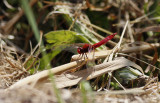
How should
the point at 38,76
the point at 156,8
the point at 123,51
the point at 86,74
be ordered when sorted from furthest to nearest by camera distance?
the point at 156,8 → the point at 123,51 → the point at 86,74 → the point at 38,76

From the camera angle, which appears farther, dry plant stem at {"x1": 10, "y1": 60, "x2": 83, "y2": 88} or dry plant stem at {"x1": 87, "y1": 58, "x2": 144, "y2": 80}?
dry plant stem at {"x1": 87, "y1": 58, "x2": 144, "y2": 80}

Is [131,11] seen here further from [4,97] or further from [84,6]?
[4,97]

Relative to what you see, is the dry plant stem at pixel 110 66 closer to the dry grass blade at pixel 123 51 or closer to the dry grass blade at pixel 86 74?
the dry grass blade at pixel 86 74

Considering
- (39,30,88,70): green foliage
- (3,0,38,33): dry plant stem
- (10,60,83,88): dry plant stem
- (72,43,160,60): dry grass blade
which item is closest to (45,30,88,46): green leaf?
(39,30,88,70): green foliage

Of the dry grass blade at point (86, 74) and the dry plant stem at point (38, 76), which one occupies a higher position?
the dry plant stem at point (38, 76)

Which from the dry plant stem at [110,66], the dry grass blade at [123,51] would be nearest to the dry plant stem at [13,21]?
the dry grass blade at [123,51]

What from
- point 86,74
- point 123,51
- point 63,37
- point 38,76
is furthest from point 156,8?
point 38,76

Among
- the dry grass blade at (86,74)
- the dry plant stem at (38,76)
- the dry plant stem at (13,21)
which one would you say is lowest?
the dry grass blade at (86,74)

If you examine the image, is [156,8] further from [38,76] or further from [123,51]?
[38,76]

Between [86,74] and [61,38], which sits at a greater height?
[61,38]

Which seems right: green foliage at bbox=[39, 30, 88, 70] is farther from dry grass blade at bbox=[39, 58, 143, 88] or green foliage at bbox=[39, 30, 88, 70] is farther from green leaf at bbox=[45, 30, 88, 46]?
dry grass blade at bbox=[39, 58, 143, 88]

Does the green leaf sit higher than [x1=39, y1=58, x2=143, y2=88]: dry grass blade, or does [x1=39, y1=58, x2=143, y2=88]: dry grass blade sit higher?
the green leaf

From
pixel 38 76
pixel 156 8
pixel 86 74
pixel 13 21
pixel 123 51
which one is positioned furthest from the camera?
pixel 13 21
